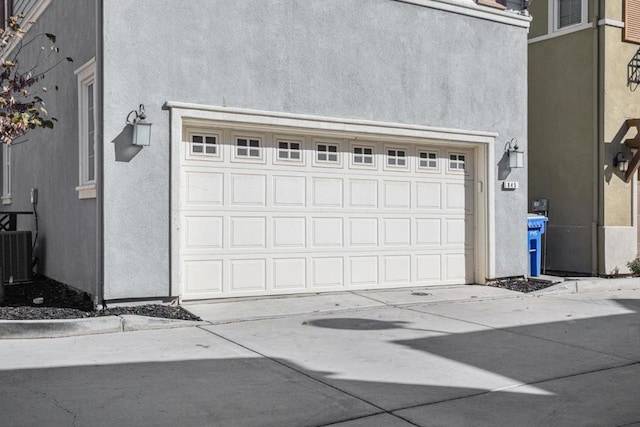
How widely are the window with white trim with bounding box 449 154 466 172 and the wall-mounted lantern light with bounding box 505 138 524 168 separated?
776 mm

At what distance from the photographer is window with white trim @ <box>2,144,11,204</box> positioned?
43.9ft

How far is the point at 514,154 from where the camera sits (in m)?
11.1

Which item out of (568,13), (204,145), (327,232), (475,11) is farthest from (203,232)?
(568,13)

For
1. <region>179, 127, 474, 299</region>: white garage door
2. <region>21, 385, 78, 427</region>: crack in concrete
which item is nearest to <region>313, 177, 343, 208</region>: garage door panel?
<region>179, 127, 474, 299</region>: white garage door

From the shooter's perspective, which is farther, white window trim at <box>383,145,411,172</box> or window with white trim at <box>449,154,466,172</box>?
window with white trim at <box>449,154,466,172</box>

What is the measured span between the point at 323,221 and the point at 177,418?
5390mm

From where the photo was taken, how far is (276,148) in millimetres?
9180

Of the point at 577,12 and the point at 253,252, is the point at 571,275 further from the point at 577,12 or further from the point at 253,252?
the point at 253,252

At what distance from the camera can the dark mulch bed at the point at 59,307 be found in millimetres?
7410

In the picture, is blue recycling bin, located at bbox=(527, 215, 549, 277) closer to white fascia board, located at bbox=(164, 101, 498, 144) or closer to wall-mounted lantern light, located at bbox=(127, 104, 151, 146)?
white fascia board, located at bbox=(164, 101, 498, 144)

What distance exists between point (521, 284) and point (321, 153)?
4.12 m

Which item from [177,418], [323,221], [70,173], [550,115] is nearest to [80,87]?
[70,173]

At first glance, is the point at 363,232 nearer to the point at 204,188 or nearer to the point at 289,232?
the point at 289,232

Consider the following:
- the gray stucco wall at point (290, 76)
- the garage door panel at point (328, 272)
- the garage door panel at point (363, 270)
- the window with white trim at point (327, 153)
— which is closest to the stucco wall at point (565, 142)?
the gray stucco wall at point (290, 76)
